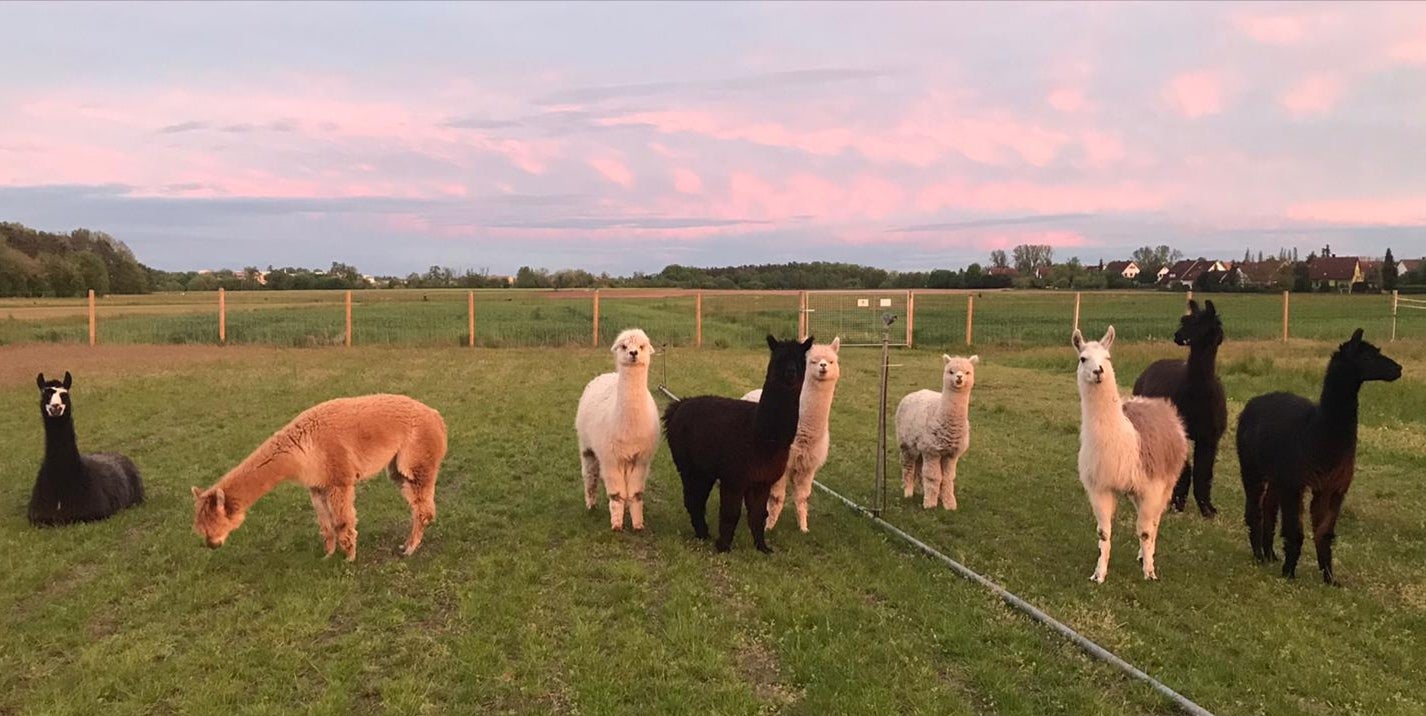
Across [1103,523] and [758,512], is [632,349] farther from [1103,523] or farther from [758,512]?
[1103,523]

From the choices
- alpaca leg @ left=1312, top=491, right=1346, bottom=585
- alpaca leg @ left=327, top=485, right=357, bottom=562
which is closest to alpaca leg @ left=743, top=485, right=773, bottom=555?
alpaca leg @ left=327, top=485, right=357, bottom=562

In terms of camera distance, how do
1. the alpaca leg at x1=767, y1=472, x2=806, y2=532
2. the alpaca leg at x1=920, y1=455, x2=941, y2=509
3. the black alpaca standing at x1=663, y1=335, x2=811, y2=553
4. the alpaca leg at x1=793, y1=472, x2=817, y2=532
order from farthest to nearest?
the alpaca leg at x1=920, y1=455, x2=941, y2=509 → the alpaca leg at x1=793, y1=472, x2=817, y2=532 → the alpaca leg at x1=767, y1=472, x2=806, y2=532 → the black alpaca standing at x1=663, y1=335, x2=811, y2=553

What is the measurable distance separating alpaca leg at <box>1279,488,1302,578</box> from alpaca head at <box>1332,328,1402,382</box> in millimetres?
892

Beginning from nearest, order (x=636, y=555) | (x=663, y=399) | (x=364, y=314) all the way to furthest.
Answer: (x=636, y=555) < (x=663, y=399) < (x=364, y=314)

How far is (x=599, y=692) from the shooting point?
3969 mm

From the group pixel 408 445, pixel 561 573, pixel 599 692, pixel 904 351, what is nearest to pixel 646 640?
pixel 599 692

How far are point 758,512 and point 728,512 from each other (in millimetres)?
248

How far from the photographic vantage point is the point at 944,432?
740cm

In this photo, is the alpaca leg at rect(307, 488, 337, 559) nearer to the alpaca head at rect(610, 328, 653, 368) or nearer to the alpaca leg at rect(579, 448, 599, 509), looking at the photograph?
the alpaca leg at rect(579, 448, 599, 509)

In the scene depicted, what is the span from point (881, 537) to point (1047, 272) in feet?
144

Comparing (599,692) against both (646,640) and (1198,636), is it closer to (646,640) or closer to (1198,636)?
(646,640)

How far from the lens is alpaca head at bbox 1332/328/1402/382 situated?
5371mm

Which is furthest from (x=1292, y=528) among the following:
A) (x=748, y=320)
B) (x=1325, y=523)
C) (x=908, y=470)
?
(x=748, y=320)

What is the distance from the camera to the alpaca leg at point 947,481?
24.7 ft
